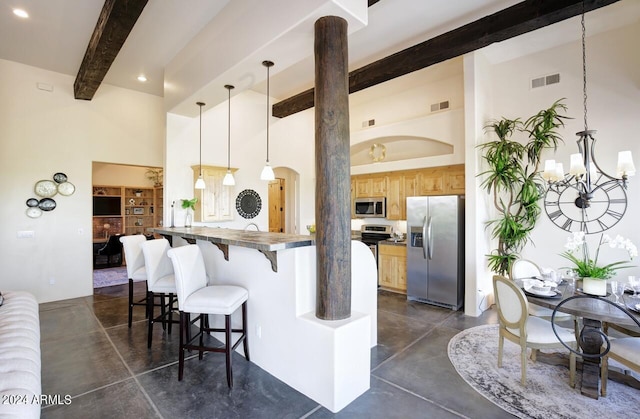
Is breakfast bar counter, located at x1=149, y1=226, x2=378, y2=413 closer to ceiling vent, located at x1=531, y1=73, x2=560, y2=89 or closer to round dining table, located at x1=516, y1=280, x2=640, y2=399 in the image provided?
round dining table, located at x1=516, y1=280, x2=640, y2=399

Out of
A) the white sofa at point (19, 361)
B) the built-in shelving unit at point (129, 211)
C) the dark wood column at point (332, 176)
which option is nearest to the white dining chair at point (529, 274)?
the dark wood column at point (332, 176)

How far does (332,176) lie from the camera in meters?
2.46

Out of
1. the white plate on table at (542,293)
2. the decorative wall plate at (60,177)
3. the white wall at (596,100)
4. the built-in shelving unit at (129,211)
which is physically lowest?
the white plate on table at (542,293)

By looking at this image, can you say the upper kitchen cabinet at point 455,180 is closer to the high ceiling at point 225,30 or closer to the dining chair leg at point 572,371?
the high ceiling at point 225,30

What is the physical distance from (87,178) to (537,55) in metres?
7.53

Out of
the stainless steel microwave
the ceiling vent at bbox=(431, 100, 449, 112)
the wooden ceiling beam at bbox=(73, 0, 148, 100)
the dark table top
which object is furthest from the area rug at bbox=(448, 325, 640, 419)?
the wooden ceiling beam at bbox=(73, 0, 148, 100)

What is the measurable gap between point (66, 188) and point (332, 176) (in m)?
5.07

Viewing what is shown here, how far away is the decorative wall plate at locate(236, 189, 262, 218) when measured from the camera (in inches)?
237

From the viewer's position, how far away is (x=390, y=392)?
100 inches

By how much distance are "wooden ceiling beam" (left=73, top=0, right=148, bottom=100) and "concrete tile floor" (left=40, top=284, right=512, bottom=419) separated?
340cm

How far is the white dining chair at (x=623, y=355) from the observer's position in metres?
2.23

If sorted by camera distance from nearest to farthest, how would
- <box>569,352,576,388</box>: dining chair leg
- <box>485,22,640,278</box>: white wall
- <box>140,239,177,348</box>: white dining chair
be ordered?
<box>569,352,576,388</box>: dining chair leg
<box>140,239,177,348</box>: white dining chair
<box>485,22,640,278</box>: white wall

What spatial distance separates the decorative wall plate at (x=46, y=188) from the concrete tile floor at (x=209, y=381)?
213 centimetres

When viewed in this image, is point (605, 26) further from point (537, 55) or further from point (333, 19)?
point (333, 19)
